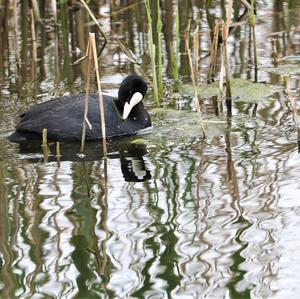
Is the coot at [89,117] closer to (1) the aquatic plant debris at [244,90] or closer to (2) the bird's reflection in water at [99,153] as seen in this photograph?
(2) the bird's reflection in water at [99,153]

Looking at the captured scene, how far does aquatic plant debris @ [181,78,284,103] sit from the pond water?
6cm

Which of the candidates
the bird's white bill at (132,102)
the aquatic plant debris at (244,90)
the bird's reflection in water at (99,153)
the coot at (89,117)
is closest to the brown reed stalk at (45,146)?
the bird's reflection in water at (99,153)

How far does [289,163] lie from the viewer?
5559 millimetres

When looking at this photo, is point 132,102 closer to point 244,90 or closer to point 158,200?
point 244,90

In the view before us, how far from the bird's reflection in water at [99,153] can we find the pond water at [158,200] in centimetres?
1

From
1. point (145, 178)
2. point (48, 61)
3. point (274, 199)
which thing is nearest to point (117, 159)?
point (145, 178)

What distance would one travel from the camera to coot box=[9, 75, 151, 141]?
20.7 ft

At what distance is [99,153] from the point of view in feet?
19.8

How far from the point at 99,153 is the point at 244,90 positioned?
1601 millimetres

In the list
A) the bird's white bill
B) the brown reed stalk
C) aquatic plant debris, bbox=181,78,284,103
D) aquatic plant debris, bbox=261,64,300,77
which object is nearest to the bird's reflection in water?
the brown reed stalk

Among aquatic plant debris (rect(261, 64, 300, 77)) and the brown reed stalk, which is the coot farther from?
aquatic plant debris (rect(261, 64, 300, 77))

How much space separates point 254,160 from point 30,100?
2168mm

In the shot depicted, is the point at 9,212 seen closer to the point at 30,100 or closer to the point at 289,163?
the point at 289,163

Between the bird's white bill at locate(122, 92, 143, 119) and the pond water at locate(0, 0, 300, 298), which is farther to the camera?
the bird's white bill at locate(122, 92, 143, 119)
